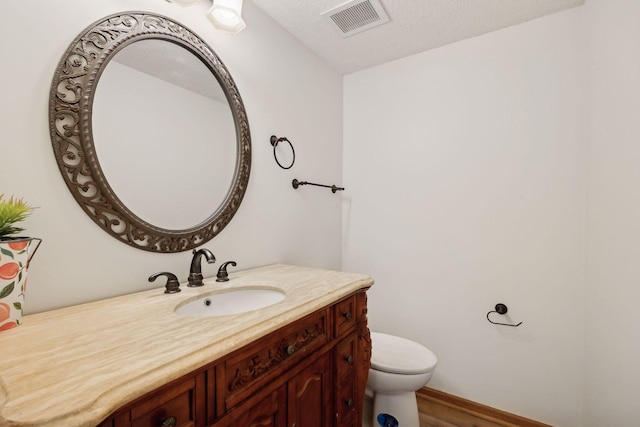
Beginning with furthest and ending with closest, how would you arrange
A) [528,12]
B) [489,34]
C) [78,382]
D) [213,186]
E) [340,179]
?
[340,179]
[489,34]
[528,12]
[213,186]
[78,382]

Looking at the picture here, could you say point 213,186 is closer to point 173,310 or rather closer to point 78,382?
point 173,310

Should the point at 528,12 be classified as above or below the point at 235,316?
above

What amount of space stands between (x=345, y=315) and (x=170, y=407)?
72 centimetres

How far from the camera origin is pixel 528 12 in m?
1.60

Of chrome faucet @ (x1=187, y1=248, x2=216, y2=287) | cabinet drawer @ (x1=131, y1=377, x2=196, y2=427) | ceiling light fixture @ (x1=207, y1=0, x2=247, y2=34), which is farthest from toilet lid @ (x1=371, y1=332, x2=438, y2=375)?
ceiling light fixture @ (x1=207, y1=0, x2=247, y2=34)

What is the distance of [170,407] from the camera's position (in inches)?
22.4

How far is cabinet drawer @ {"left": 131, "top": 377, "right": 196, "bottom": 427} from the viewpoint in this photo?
0.52 meters

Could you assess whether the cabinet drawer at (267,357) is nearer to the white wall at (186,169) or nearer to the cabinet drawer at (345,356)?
the cabinet drawer at (345,356)

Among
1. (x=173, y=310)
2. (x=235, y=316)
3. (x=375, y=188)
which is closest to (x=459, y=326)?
(x=375, y=188)

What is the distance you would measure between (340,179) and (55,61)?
174 cm

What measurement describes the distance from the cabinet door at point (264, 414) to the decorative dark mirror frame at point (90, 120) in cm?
69

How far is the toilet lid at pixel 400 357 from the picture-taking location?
1.46 meters

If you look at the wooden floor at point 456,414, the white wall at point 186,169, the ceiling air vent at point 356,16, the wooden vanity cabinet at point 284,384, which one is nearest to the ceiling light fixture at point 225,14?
the white wall at point 186,169

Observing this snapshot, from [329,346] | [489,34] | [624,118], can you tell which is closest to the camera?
[329,346]
